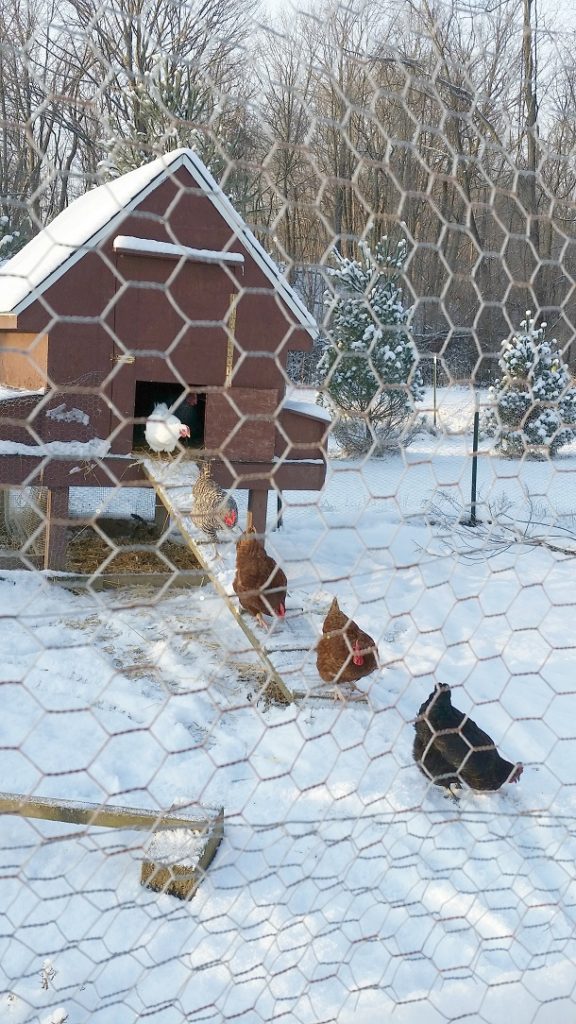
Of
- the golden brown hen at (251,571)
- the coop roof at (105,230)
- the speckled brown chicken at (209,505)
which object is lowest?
the golden brown hen at (251,571)

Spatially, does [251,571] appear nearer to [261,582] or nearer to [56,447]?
[261,582]

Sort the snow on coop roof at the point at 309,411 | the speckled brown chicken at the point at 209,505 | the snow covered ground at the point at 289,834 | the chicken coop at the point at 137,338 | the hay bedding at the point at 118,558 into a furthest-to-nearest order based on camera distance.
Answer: the hay bedding at the point at 118,558 < the snow on coop roof at the point at 309,411 < the speckled brown chicken at the point at 209,505 < the chicken coop at the point at 137,338 < the snow covered ground at the point at 289,834

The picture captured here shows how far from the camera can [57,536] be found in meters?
3.68

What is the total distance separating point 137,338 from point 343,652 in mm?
1372

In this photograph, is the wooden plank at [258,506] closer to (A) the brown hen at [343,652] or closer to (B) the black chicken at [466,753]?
(A) the brown hen at [343,652]

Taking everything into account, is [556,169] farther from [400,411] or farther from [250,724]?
[400,411]

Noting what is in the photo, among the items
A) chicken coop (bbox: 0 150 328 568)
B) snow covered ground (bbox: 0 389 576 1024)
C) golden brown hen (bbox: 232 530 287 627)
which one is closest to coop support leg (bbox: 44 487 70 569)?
chicken coop (bbox: 0 150 328 568)

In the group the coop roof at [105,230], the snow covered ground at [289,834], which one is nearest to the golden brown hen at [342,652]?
the snow covered ground at [289,834]

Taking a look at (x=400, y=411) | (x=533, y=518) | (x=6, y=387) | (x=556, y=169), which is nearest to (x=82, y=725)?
(x=6, y=387)

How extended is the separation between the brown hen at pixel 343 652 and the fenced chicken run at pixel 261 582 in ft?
0.04

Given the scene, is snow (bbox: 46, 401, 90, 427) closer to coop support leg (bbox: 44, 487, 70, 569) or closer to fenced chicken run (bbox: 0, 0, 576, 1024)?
fenced chicken run (bbox: 0, 0, 576, 1024)

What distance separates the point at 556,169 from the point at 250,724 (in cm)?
179

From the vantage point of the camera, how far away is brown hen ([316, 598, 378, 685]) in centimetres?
252

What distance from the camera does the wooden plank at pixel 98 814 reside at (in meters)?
1.67
